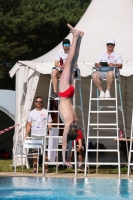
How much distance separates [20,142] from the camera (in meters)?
16.9

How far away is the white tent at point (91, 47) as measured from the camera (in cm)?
1641

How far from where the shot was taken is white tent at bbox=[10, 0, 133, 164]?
16.4m

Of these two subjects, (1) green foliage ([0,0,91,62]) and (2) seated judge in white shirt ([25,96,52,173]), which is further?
(1) green foliage ([0,0,91,62])

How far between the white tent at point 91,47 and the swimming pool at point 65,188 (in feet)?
13.2

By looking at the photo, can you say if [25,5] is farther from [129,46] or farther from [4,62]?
[129,46]

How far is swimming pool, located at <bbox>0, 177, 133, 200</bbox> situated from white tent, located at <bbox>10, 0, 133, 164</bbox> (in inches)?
159

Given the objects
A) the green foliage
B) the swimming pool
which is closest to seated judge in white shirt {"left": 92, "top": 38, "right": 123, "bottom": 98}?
the swimming pool

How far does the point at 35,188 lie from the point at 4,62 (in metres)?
32.9

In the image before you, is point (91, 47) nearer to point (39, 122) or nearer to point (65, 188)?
point (39, 122)

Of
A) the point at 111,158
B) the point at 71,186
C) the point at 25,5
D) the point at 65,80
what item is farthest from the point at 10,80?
the point at 65,80

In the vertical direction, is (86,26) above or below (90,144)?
above

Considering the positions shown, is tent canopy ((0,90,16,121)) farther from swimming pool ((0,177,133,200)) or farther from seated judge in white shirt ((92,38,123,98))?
swimming pool ((0,177,133,200))

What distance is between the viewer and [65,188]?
36.7 feet

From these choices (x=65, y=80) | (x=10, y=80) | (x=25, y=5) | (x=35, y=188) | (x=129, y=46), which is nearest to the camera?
(x=65, y=80)
